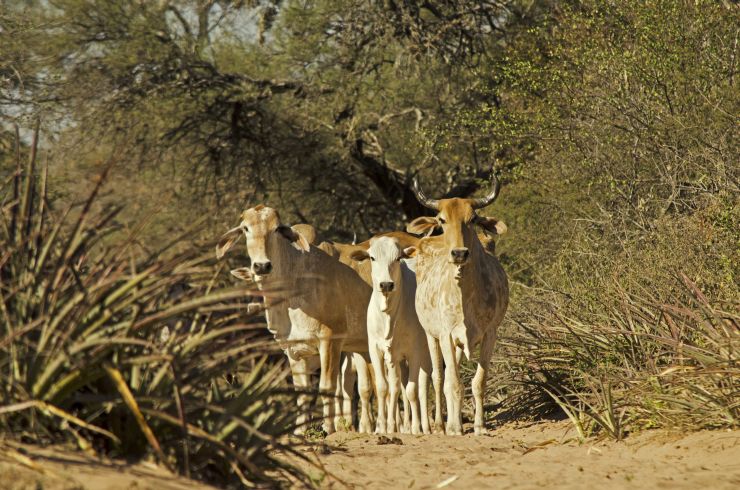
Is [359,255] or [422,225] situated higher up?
[422,225]

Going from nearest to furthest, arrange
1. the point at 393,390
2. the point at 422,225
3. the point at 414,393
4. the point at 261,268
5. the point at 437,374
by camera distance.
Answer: the point at 261,268, the point at 437,374, the point at 422,225, the point at 393,390, the point at 414,393

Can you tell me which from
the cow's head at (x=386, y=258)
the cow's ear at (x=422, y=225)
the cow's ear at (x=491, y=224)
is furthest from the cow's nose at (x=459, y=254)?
the cow's head at (x=386, y=258)

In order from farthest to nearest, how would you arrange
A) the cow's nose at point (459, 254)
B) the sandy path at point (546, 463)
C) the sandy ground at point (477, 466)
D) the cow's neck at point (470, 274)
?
the cow's neck at point (470, 274), the cow's nose at point (459, 254), the sandy path at point (546, 463), the sandy ground at point (477, 466)

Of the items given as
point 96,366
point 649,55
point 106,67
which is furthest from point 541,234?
point 96,366

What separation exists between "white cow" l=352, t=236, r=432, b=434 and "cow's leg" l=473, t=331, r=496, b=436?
0.83 metres

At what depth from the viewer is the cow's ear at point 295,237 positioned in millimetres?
12953

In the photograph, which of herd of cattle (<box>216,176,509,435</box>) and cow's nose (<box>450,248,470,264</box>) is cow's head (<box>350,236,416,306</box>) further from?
cow's nose (<box>450,248,470,264</box>)

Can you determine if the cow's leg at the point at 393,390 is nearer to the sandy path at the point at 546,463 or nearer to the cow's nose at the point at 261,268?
the cow's nose at the point at 261,268

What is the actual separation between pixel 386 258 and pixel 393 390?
4.29 feet

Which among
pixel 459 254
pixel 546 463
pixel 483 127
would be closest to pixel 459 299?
pixel 459 254

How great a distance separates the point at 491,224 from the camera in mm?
12648

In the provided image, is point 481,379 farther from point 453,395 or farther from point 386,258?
point 386,258

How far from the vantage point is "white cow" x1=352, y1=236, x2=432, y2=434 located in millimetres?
12859

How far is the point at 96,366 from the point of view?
19.4ft
